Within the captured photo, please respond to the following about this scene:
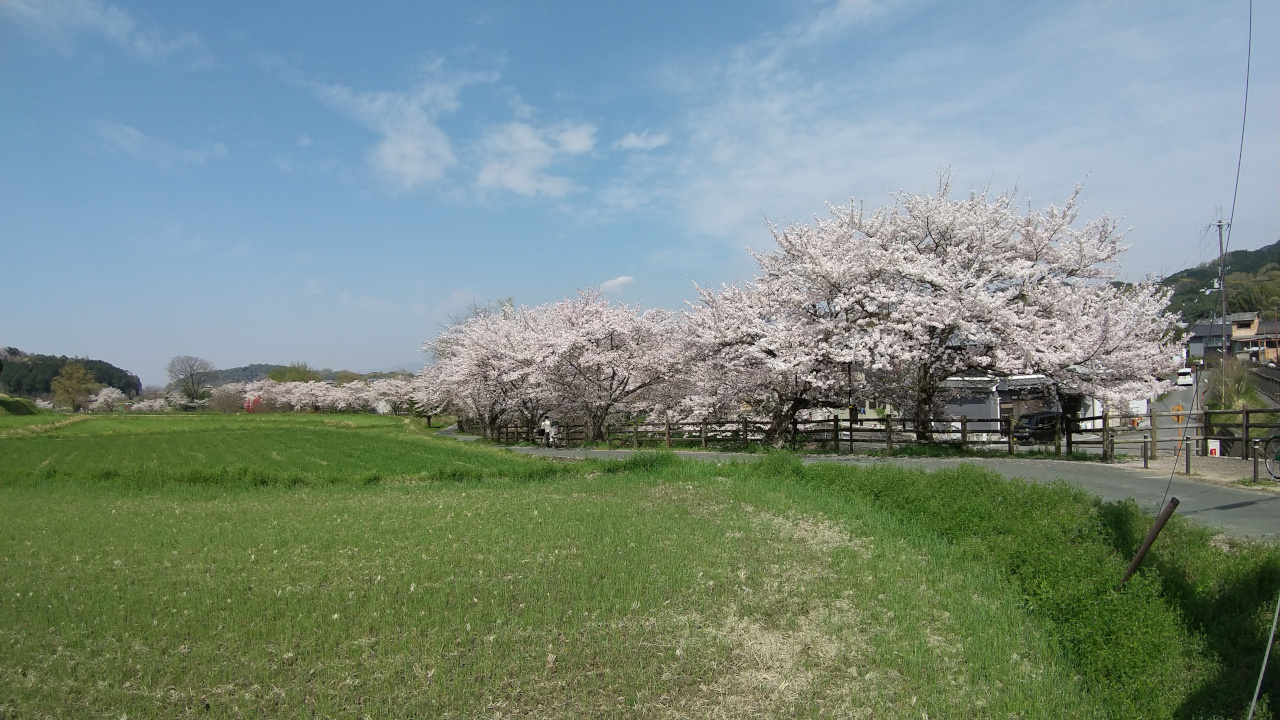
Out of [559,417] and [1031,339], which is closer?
[1031,339]

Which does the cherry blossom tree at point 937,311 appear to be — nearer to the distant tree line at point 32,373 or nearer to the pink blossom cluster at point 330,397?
the pink blossom cluster at point 330,397

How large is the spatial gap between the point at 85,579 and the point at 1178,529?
1192 cm

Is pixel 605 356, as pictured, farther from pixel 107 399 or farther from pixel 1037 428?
pixel 107 399

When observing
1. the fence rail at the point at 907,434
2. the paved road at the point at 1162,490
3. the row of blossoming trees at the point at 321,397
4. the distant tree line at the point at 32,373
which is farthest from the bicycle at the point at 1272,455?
the distant tree line at the point at 32,373

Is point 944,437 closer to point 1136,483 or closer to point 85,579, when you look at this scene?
point 1136,483

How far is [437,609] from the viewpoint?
684cm

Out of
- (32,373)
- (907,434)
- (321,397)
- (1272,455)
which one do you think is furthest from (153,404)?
(1272,455)

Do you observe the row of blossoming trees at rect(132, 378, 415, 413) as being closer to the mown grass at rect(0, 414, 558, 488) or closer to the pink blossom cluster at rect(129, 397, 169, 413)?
the pink blossom cluster at rect(129, 397, 169, 413)

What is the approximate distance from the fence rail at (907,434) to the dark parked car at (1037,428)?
9 centimetres

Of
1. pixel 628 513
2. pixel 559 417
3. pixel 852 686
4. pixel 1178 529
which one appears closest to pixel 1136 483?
pixel 1178 529

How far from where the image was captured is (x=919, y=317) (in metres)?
22.4

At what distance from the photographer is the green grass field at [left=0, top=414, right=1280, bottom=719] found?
5.27 meters

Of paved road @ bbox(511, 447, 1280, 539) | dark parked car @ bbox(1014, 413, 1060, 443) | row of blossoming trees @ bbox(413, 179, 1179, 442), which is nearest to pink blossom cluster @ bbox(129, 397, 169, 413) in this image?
row of blossoming trees @ bbox(413, 179, 1179, 442)

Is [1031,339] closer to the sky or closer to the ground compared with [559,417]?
closer to the sky
